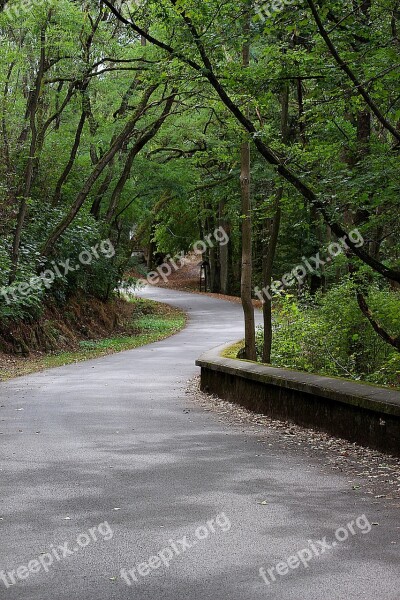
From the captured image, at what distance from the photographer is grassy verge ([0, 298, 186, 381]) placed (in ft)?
68.4

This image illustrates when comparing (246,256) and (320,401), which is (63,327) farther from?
(320,401)

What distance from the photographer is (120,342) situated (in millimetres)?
27594

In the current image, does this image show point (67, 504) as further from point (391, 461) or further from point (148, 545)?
point (391, 461)

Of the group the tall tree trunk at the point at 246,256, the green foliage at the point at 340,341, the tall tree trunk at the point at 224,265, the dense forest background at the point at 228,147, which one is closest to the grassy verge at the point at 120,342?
the dense forest background at the point at 228,147

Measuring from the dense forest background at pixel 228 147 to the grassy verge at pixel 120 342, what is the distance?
1.42 m

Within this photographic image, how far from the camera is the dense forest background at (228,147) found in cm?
1014

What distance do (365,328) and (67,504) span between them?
11090 mm

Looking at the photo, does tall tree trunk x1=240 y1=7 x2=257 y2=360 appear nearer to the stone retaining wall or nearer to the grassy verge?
the stone retaining wall

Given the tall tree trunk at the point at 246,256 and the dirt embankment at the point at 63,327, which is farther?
the dirt embankment at the point at 63,327

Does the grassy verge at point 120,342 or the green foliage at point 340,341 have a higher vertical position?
the green foliage at point 340,341

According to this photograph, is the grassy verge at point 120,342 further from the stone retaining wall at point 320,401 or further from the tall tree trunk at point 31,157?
the stone retaining wall at point 320,401

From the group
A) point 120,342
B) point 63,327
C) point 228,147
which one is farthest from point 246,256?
point 120,342

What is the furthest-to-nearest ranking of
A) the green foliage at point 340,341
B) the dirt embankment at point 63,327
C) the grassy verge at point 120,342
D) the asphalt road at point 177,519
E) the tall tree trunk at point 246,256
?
the dirt embankment at point 63,327, the grassy verge at point 120,342, the tall tree trunk at point 246,256, the green foliage at point 340,341, the asphalt road at point 177,519

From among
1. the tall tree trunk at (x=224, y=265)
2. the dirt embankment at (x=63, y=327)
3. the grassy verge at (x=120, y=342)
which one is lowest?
the grassy verge at (x=120, y=342)
